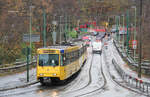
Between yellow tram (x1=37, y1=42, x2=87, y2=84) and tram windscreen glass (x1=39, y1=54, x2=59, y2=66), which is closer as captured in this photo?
yellow tram (x1=37, y1=42, x2=87, y2=84)

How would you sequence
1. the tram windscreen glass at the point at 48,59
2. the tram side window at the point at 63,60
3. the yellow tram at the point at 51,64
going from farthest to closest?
the tram side window at the point at 63,60
the tram windscreen glass at the point at 48,59
the yellow tram at the point at 51,64

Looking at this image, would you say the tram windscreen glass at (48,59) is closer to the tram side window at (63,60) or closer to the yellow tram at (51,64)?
the yellow tram at (51,64)

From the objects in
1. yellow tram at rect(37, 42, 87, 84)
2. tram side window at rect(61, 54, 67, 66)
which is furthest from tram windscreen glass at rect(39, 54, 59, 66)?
tram side window at rect(61, 54, 67, 66)

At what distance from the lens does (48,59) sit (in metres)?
24.6

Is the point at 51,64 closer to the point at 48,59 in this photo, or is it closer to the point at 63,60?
the point at 48,59

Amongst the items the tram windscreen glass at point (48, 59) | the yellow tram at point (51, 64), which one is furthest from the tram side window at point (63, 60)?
the tram windscreen glass at point (48, 59)

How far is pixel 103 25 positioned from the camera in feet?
360

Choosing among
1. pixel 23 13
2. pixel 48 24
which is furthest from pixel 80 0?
pixel 23 13

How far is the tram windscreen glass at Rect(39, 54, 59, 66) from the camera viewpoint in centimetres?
2447

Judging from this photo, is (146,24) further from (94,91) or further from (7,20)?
(94,91)

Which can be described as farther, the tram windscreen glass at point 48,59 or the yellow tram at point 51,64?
the tram windscreen glass at point 48,59

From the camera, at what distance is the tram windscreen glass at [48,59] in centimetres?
2447

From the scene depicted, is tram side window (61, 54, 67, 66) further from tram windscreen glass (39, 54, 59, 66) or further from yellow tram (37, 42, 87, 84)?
tram windscreen glass (39, 54, 59, 66)

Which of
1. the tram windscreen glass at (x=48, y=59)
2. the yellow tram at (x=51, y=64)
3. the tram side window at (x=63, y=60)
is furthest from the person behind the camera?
the tram side window at (x=63, y=60)
